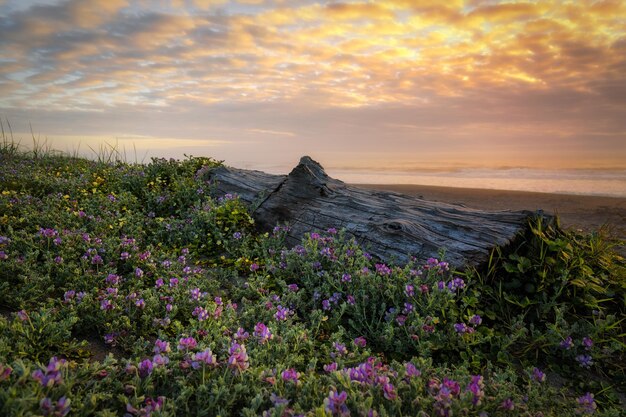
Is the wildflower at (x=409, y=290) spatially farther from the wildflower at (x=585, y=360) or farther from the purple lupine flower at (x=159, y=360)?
the purple lupine flower at (x=159, y=360)

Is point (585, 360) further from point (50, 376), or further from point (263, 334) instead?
point (50, 376)

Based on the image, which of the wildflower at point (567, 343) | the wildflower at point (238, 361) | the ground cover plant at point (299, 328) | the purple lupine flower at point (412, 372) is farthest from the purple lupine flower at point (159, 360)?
the wildflower at point (567, 343)

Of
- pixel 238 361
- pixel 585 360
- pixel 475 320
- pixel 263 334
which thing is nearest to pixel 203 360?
pixel 238 361

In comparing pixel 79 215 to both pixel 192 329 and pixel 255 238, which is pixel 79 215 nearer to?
pixel 255 238

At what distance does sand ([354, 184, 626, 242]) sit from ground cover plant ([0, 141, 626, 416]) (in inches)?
150

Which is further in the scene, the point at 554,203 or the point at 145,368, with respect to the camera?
the point at 554,203

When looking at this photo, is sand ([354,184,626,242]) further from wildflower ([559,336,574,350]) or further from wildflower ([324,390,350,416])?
wildflower ([324,390,350,416])

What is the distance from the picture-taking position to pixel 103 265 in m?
5.68

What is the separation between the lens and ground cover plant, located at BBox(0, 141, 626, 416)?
2.93 metres

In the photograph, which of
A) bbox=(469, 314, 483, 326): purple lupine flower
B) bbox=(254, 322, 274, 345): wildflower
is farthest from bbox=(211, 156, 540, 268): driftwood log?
bbox=(254, 322, 274, 345): wildflower

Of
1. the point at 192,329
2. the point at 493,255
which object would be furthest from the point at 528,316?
the point at 192,329

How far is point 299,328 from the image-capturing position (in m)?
4.24

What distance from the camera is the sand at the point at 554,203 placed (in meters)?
10.2

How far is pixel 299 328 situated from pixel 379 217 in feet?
9.09
